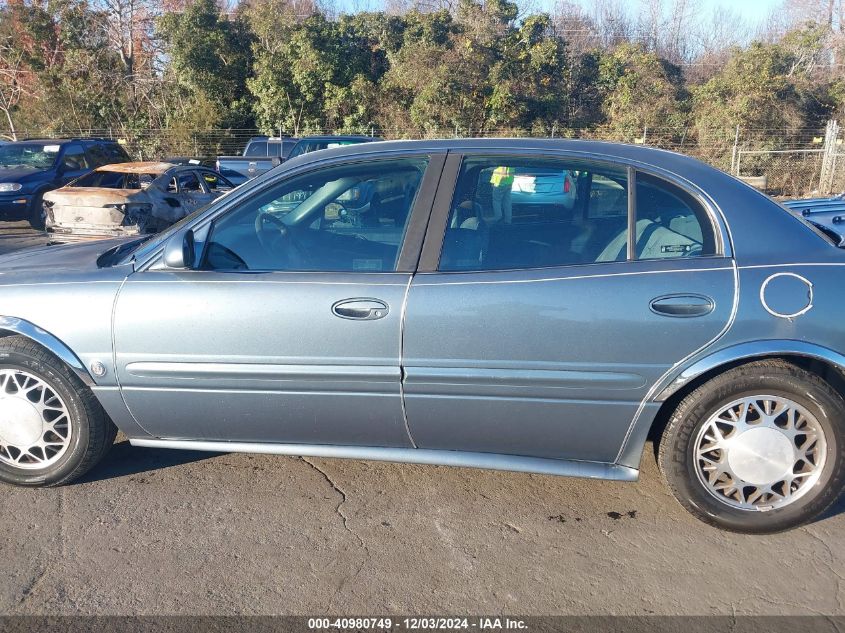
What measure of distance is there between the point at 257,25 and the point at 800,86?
18.8 meters

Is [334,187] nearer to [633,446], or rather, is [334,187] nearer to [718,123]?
[633,446]

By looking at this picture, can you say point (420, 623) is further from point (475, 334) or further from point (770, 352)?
point (770, 352)

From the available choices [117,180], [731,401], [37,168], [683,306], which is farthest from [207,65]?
[731,401]

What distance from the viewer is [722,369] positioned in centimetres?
299

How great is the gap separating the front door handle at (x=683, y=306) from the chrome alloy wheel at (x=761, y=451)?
0.45 m

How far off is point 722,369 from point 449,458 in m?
1.25

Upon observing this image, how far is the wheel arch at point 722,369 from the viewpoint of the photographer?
2883 millimetres

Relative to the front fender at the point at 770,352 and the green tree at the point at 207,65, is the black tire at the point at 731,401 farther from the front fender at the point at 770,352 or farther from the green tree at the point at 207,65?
the green tree at the point at 207,65

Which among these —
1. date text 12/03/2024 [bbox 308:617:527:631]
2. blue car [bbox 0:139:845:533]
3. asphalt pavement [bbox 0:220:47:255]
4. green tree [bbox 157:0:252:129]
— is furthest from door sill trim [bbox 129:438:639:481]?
green tree [bbox 157:0:252:129]

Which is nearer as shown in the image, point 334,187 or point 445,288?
point 445,288

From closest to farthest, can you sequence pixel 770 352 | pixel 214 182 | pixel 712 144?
1. pixel 770 352
2. pixel 214 182
3. pixel 712 144

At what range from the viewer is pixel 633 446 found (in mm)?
3051

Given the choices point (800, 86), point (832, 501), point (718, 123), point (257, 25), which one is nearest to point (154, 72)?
point (257, 25)

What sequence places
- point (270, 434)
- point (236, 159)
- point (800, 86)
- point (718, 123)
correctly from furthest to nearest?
point (800, 86), point (718, 123), point (236, 159), point (270, 434)
